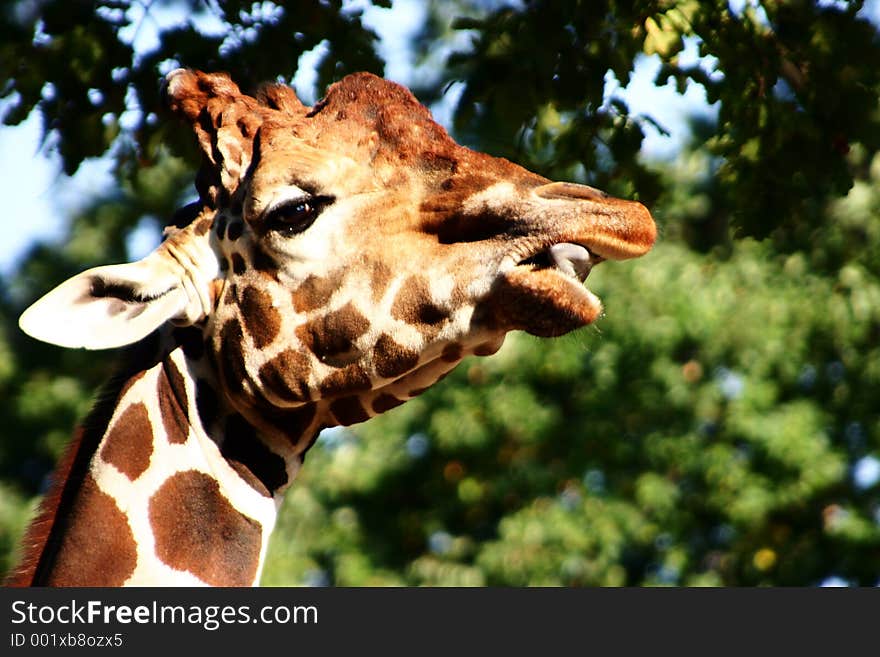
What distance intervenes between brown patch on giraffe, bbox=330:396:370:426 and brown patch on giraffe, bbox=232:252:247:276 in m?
0.50

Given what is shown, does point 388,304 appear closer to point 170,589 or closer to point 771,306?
point 170,589

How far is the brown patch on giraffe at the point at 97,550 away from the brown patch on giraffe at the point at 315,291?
0.81 meters

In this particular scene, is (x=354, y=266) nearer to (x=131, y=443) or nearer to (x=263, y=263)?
(x=263, y=263)

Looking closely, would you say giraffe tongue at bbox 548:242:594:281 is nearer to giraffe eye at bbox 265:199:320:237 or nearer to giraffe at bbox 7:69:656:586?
giraffe at bbox 7:69:656:586

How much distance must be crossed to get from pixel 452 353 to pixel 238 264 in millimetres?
728

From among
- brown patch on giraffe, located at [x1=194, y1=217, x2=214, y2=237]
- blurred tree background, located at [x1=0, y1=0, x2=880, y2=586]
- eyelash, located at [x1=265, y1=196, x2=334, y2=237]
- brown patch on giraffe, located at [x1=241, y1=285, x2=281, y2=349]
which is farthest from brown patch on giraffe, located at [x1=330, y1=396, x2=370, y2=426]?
blurred tree background, located at [x1=0, y1=0, x2=880, y2=586]

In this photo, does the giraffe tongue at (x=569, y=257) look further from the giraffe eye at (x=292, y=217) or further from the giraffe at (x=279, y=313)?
the giraffe eye at (x=292, y=217)

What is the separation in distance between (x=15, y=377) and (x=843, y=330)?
10.3m

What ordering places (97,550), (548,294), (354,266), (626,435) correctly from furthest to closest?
(626,435), (354,266), (97,550), (548,294)

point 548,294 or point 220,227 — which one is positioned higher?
point 548,294

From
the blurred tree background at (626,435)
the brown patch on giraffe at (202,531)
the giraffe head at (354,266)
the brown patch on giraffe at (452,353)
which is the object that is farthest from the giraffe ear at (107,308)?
A: the blurred tree background at (626,435)

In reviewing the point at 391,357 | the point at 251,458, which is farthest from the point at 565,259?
the point at 251,458

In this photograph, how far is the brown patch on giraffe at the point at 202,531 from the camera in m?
3.79

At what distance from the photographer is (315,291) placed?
3.89m
